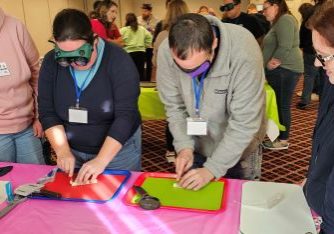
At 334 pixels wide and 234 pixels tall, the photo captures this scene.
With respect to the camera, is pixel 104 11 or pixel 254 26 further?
pixel 104 11

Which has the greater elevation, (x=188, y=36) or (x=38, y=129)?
(x=188, y=36)

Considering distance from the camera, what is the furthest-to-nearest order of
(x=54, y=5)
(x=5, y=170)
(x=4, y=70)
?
1. (x=54, y=5)
2. (x=4, y=70)
3. (x=5, y=170)

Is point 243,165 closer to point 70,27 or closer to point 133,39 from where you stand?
point 70,27

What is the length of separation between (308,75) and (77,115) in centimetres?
345

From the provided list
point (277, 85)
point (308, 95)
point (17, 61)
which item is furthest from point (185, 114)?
point (308, 95)

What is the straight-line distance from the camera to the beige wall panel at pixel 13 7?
563cm

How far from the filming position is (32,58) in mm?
1667

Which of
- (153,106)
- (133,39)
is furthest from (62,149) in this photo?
(133,39)

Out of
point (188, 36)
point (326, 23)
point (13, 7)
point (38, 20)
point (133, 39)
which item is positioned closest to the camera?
point (326, 23)

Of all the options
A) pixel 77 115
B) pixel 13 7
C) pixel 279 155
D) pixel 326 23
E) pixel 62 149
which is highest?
pixel 13 7

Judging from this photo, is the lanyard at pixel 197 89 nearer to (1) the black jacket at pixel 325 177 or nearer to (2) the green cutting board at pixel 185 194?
(2) the green cutting board at pixel 185 194

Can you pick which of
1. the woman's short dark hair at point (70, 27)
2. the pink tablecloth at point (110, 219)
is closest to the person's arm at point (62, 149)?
the pink tablecloth at point (110, 219)

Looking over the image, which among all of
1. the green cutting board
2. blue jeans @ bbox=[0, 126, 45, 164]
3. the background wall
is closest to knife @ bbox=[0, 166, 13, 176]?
blue jeans @ bbox=[0, 126, 45, 164]

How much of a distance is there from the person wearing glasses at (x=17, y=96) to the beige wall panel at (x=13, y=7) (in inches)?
176
